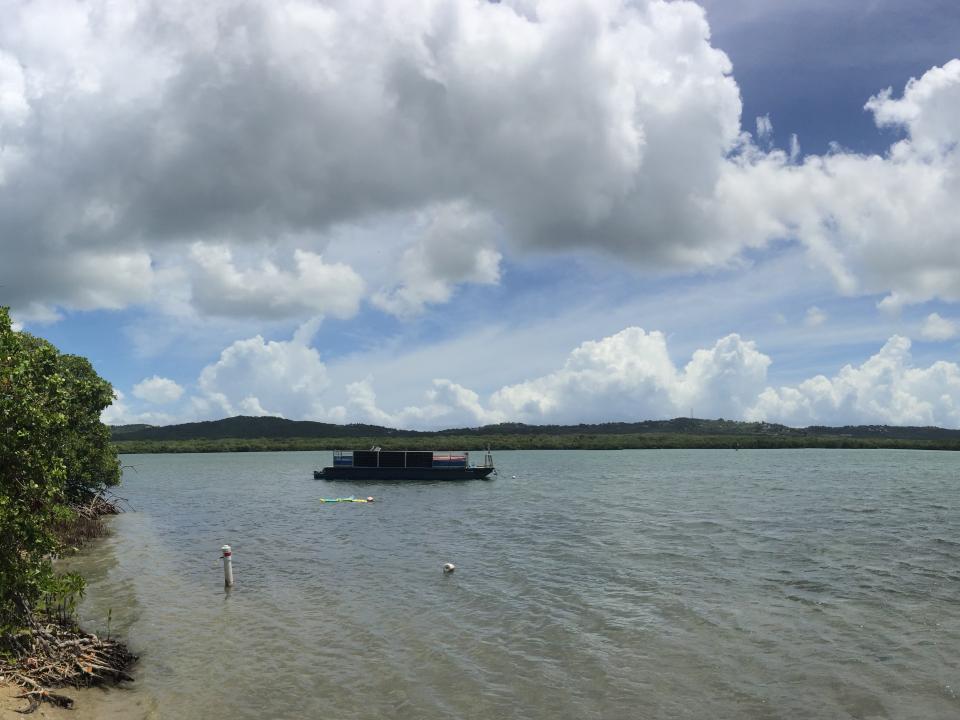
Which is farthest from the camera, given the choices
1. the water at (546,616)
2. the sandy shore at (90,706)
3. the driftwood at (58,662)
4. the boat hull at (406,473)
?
the boat hull at (406,473)

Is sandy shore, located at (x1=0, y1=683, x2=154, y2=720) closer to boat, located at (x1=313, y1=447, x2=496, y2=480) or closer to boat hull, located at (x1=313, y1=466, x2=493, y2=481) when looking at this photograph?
boat hull, located at (x1=313, y1=466, x2=493, y2=481)

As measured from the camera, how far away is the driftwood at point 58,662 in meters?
13.0

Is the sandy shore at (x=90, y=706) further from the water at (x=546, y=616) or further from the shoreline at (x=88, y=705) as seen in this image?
the water at (x=546, y=616)

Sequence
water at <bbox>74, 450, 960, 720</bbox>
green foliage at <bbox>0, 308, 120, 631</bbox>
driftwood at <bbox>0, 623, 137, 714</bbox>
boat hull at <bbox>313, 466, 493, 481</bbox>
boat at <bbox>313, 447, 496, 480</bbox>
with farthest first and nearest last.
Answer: boat at <bbox>313, 447, 496, 480</bbox>
boat hull at <bbox>313, 466, 493, 481</bbox>
water at <bbox>74, 450, 960, 720</bbox>
driftwood at <bbox>0, 623, 137, 714</bbox>
green foliage at <bbox>0, 308, 120, 631</bbox>

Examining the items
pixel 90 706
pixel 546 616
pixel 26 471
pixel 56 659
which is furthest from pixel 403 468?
pixel 26 471

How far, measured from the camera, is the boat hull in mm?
89938

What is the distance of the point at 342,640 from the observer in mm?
19859

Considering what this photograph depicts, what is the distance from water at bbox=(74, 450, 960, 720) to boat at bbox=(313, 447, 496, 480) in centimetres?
4201

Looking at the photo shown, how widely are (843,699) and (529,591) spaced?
1276 centimetres

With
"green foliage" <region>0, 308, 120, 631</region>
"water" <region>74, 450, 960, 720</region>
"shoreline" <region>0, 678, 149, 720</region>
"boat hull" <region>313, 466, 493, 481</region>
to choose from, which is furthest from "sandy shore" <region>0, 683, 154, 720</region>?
"boat hull" <region>313, 466, 493, 481</region>

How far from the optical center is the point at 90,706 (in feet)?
46.0

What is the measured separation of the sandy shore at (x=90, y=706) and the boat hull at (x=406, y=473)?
74.8 meters

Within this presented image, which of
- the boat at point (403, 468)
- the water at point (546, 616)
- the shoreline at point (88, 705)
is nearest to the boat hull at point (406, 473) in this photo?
the boat at point (403, 468)

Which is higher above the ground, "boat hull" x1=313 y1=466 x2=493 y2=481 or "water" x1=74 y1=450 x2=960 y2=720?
"water" x1=74 y1=450 x2=960 y2=720
